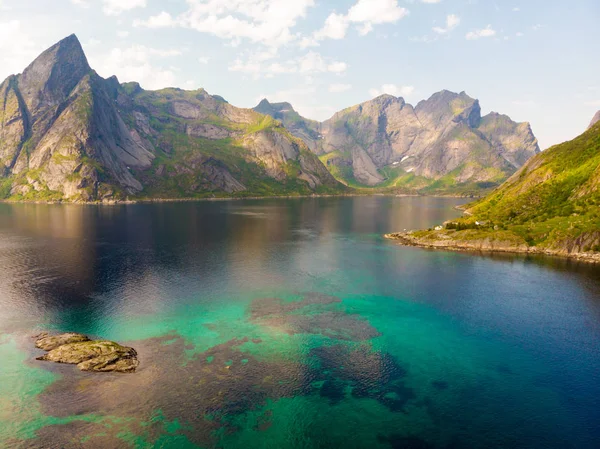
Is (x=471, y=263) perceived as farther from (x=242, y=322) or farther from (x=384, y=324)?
(x=242, y=322)

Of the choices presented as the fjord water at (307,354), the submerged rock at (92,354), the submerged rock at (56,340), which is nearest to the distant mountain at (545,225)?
the fjord water at (307,354)

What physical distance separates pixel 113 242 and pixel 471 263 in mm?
149370

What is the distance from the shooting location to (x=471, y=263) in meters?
139

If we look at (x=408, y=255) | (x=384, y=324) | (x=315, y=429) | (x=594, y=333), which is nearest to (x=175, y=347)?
(x=315, y=429)

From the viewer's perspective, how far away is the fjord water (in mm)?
50969

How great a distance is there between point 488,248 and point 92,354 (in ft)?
491

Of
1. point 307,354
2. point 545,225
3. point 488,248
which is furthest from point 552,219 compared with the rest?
point 307,354

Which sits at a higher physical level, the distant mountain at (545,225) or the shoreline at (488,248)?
the distant mountain at (545,225)

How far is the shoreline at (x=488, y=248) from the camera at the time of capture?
139400 millimetres

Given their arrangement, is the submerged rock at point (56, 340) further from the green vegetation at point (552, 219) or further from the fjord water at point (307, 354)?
the green vegetation at point (552, 219)

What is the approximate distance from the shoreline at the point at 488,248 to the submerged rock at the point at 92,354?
134 metres

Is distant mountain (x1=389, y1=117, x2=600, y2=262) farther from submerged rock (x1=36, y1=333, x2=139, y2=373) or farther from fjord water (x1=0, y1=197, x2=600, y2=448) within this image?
submerged rock (x1=36, y1=333, x2=139, y2=373)

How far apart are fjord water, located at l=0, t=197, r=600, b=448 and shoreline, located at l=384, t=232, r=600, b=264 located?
10326 millimetres

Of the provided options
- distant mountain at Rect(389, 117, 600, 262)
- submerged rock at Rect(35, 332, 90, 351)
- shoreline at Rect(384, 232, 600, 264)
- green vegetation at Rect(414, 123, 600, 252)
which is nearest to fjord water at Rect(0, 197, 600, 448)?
submerged rock at Rect(35, 332, 90, 351)
